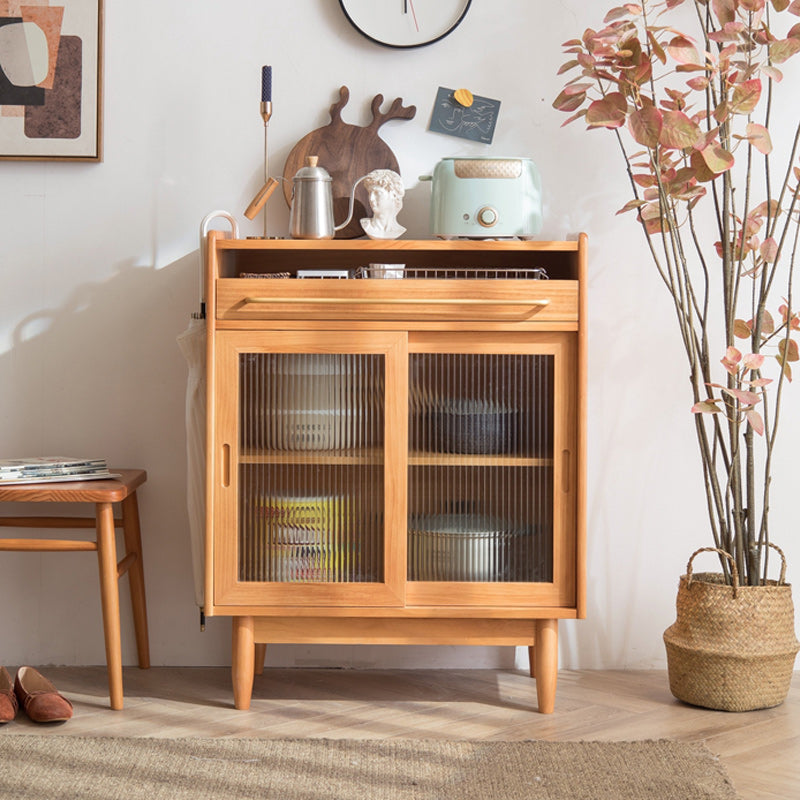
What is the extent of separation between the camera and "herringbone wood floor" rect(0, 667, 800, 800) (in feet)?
7.05

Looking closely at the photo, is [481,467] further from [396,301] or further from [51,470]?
[51,470]

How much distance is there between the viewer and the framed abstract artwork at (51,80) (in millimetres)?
2627

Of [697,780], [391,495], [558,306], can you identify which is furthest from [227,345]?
[697,780]

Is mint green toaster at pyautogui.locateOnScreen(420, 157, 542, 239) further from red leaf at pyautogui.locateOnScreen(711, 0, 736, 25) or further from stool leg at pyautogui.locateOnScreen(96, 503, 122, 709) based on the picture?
stool leg at pyautogui.locateOnScreen(96, 503, 122, 709)

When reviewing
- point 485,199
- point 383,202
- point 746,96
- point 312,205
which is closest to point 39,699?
point 312,205

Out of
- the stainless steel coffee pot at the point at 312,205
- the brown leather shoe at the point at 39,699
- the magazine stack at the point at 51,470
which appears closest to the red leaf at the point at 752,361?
the stainless steel coffee pot at the point at 312,205

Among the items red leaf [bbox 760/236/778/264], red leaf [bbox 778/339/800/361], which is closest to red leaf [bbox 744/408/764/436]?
red leaf [bbox 778/339/800/361]

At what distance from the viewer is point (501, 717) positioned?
229cm

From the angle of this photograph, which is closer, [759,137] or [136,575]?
[759,137]

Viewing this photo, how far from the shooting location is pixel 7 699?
2.22 m

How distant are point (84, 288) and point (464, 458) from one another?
45.3 inches

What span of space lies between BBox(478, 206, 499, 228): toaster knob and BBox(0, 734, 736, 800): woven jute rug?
1.17 m

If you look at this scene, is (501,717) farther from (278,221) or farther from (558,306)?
(278,221)

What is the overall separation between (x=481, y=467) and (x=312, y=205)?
0.74m
